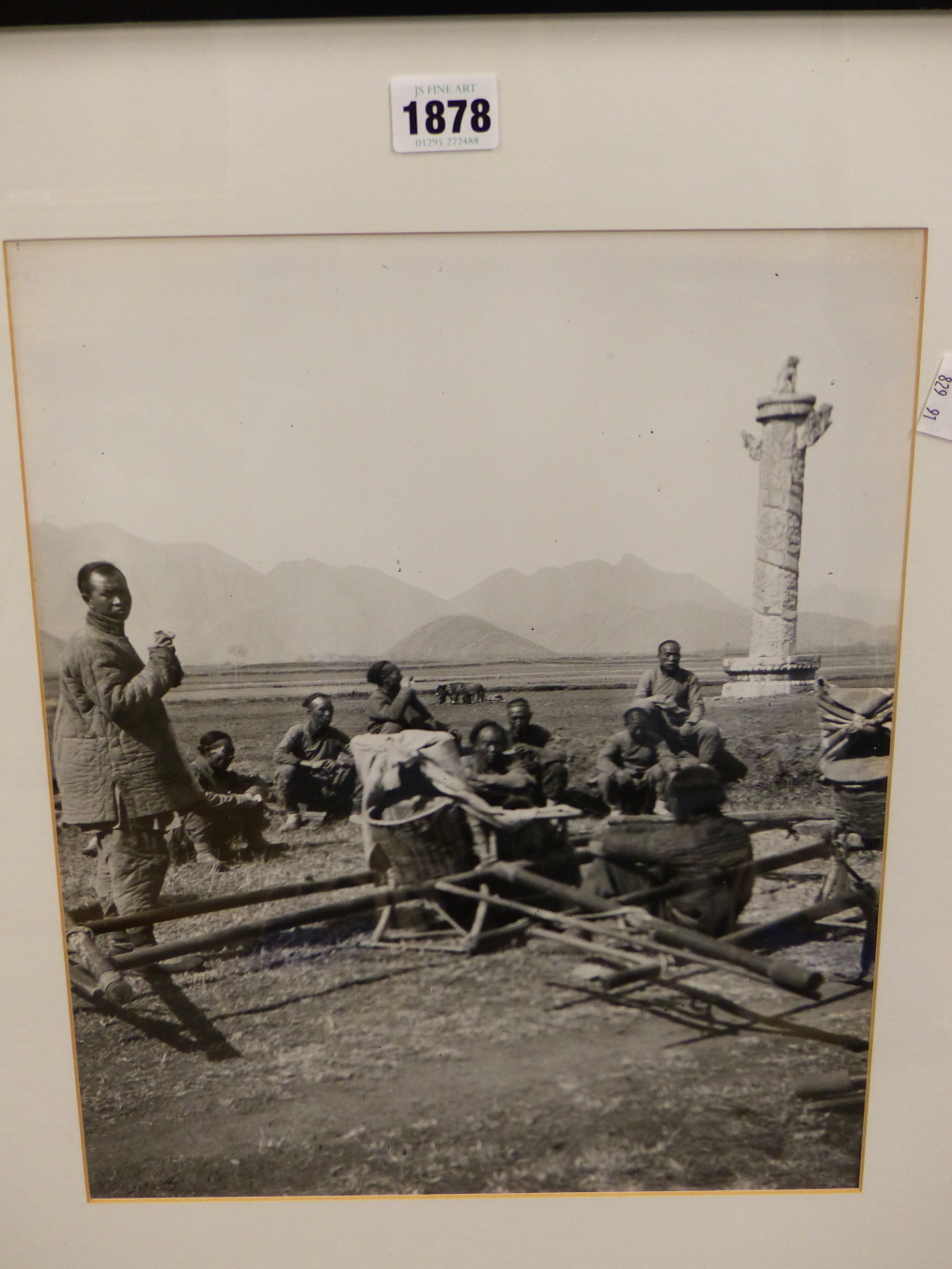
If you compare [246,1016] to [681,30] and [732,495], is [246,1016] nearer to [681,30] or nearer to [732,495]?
[732,495]

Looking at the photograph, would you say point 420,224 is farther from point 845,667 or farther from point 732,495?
point 845,667

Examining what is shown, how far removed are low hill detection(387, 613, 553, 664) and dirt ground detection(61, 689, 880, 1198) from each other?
0.90ft

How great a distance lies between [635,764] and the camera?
1.81 metres

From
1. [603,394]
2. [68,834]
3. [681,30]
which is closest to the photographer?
[681,30]

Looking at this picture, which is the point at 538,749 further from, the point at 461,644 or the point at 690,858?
the point at 690,858

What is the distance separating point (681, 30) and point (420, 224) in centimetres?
63

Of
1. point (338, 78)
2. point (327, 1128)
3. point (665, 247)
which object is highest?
point (338, 78)

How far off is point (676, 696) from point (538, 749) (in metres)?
0.34

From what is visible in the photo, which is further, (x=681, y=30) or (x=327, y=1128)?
(x=327, y=1128)

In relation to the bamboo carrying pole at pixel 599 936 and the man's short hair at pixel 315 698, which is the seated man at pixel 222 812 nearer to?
the man's short hair at pixel 315 698

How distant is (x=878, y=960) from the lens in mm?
1873

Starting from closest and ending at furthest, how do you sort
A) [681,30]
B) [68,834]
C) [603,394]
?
[681,30]
[603,394]
[68,834]

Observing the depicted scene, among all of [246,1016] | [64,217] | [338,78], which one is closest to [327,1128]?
[246,1016]

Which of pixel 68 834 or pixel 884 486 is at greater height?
pixel 884 486
